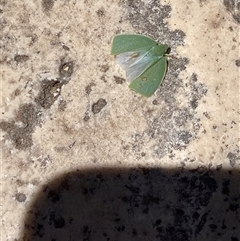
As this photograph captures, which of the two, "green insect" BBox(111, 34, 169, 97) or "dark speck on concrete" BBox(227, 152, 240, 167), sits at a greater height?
"green insect" BBox(111, 34, 169, 97)

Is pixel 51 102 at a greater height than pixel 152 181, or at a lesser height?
greater

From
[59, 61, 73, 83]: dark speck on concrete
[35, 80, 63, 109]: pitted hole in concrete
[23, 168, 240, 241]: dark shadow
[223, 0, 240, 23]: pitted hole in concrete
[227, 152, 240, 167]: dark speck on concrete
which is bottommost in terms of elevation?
[23, 168, 240, 241]: dark shadow

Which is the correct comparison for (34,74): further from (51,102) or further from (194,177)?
(194,177)

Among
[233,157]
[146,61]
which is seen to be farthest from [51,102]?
[233,157]

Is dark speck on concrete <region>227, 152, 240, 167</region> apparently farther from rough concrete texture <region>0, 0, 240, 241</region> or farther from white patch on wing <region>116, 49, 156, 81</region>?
white patch on wing <region>116, 49, 156, 81</region>

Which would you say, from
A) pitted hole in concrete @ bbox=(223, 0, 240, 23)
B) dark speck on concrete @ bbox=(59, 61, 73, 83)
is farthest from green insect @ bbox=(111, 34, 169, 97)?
pitted hole in concrete @ bbox=(223, 0, 240, 23)

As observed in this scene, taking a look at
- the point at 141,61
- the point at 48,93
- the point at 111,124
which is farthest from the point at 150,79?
the point at 48,93
